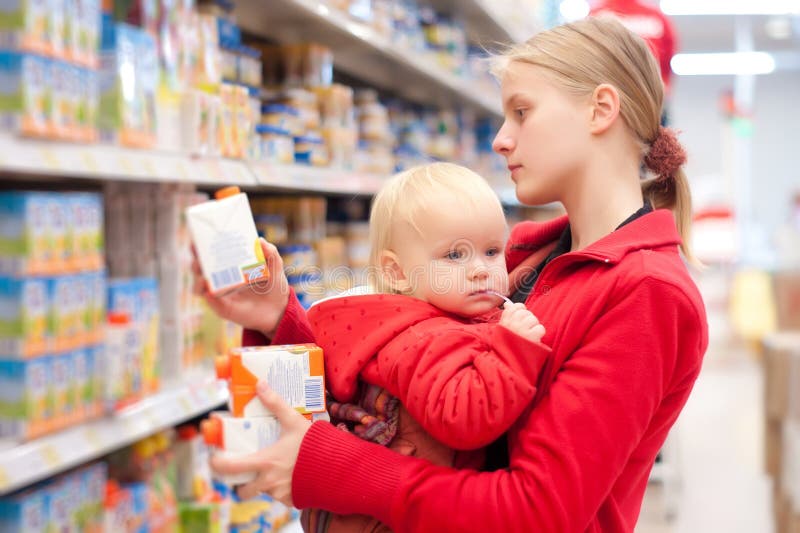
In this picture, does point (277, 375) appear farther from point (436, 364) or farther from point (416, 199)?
point (416, 199)

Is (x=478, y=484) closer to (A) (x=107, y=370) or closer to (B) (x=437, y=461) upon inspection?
(B) (x=437, y=461)

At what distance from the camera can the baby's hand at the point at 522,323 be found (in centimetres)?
108

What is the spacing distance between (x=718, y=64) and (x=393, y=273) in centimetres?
1473

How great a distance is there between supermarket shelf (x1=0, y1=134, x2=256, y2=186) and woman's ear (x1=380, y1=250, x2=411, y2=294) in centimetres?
60

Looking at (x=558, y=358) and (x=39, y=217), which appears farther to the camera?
(x=39, y=217)

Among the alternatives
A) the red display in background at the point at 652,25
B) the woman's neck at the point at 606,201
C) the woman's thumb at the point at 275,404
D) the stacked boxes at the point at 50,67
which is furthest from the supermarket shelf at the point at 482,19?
the woman's thumb at the point at 275,404

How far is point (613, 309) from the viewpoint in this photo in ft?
3.67

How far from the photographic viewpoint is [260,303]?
1.35 meters

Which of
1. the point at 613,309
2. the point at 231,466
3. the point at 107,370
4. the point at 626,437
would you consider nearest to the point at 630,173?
the point at 613,309

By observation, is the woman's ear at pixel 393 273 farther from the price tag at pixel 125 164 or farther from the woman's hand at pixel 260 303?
the price tag at pixel 125 164

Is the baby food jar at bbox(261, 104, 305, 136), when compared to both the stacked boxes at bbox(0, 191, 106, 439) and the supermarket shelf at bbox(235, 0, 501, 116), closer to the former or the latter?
the supermarket shelf at bbox(235, 0, 501, 116)

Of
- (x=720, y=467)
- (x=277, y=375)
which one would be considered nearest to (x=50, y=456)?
(x=277, y=375)

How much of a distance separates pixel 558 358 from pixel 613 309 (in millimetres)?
99

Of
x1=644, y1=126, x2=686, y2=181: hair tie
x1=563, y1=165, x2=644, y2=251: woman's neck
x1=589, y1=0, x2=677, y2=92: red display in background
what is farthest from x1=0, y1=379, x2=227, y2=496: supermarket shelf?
x1=589, y1=0, x2=677, y2=92: red display in background
